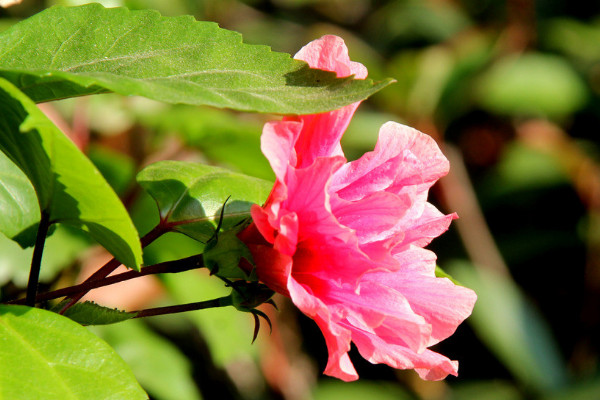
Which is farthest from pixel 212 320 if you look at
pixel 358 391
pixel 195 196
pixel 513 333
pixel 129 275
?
pixel 513 333

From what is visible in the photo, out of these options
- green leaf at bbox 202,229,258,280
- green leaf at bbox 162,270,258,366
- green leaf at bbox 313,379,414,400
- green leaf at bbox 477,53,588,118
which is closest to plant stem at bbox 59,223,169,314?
green leaf at bbox 202,229,258,280

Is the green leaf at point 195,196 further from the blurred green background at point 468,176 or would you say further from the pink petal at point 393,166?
the blurred green background at point 468,176

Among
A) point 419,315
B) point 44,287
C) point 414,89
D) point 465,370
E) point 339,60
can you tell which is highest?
point 339,60

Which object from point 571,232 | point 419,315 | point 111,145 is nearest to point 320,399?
point 111,145

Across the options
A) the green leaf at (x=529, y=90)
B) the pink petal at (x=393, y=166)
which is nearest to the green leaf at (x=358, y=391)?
the green leaf at (x=529, y=90)

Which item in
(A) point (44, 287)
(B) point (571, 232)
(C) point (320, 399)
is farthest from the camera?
(B) point (571, 232)

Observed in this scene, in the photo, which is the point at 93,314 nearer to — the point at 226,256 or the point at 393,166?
the point at 226,256

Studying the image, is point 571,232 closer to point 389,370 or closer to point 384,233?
point 389,370
